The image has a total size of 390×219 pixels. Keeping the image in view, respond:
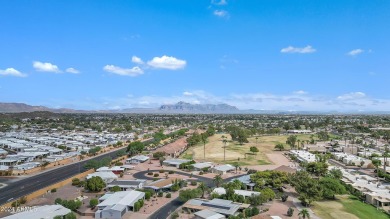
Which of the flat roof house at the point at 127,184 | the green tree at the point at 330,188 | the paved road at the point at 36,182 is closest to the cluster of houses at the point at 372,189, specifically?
the green tree at the point at 330,188

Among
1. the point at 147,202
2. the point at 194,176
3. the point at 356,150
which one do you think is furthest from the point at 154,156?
the point at 356,150

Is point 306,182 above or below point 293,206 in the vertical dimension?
above

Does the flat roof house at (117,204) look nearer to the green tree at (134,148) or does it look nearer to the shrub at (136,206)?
the shrub at (136,206)

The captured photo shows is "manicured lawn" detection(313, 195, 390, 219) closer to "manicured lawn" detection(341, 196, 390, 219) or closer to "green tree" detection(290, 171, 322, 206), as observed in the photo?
"manicured lawn" detection(341, 196, 390, 219)

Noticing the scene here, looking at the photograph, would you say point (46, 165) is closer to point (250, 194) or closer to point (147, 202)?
point (147, 202)

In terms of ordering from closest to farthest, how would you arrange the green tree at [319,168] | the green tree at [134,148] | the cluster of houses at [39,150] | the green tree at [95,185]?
1. the green tree at [95,185]
2. the green tree at [319,168]
3. the cluster of houses at [39,150]
4. the green tree at [134,148]

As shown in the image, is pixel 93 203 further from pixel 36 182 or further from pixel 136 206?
pixel 36 182
